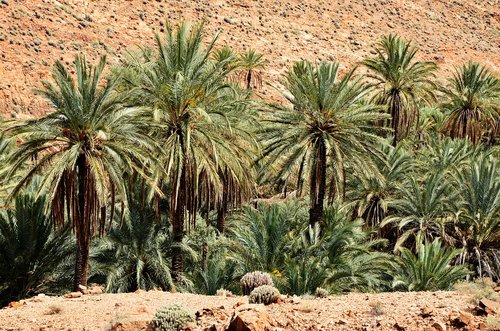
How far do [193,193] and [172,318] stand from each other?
628 cm

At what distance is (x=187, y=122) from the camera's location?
1514 centimetres

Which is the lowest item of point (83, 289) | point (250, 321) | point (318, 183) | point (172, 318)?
point (83, 289)

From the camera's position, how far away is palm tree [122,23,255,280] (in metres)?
14.9

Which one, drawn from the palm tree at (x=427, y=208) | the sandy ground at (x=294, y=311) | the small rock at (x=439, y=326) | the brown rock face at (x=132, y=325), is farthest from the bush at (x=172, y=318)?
the palm tree at (x=427, y=208)

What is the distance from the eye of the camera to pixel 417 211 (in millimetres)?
19469

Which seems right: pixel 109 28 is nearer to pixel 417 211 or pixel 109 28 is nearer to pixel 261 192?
pixel 261 192

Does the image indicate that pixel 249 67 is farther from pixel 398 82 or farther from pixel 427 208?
pixel 427 208

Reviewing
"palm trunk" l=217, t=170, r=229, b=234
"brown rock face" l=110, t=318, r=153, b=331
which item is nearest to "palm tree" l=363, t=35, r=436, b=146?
"palm trunk" l=217, t=170, r=229, b=234

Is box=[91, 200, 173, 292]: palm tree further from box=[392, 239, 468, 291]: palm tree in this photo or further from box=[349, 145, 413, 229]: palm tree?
box=[349, 145, 413, 229]: palm tree

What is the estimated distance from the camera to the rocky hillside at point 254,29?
40.5 m

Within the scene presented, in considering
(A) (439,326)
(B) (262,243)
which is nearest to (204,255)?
(B) (262,243)

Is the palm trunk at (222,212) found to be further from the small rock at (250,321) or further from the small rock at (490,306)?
the small rock at (490,306)

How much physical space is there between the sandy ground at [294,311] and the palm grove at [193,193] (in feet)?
8.92

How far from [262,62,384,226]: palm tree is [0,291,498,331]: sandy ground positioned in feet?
20.9
